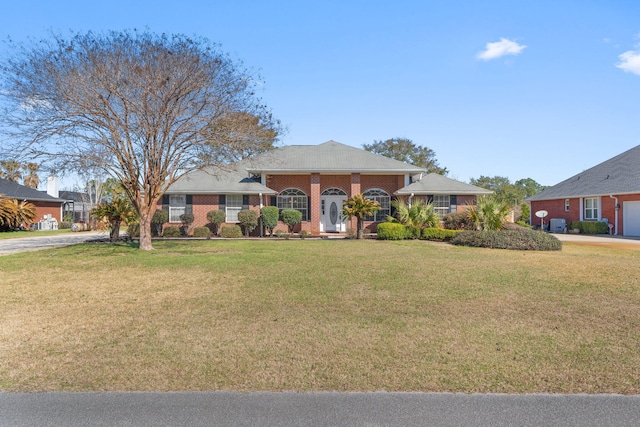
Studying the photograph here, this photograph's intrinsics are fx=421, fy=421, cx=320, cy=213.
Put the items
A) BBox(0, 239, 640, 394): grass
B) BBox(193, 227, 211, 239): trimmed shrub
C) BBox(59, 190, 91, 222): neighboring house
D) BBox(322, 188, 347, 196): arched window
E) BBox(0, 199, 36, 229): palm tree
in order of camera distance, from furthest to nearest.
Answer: BBox(59, 190, 91, 222): neighboring house
BBox(0, 199, 36, 229): palm tree
BBox(322, 188, 347, 196): arched window
BBox(193, 227, 211, 239): trimmed shrub
BBox(0, 239, 640, 394): grass

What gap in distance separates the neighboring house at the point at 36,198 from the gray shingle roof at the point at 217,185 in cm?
1622

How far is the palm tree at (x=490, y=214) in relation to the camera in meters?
19.1

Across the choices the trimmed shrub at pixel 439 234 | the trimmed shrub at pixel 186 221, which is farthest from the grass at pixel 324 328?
the trimmed shrub at pixel 186 221

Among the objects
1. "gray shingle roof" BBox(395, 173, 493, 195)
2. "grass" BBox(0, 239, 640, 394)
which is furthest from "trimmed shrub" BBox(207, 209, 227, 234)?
"grass" BBox(0, 239, 640, 394)

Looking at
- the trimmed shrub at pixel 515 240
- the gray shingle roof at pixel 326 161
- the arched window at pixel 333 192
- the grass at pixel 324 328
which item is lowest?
the grass at pixel 324 328

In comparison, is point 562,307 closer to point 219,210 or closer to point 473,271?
point 473,271

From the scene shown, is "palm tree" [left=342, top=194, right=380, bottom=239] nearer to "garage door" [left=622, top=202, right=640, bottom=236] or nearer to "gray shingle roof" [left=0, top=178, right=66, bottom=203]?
"garage door" [left=622, top=202, right=640, bottom=236]

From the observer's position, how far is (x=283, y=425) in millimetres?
3432

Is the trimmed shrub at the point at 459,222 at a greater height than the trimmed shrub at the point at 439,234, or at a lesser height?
greater

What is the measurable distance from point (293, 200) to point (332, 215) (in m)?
2.67

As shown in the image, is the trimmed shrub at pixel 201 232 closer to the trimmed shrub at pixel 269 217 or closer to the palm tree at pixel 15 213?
the trimmed shrub at pixel 269 217

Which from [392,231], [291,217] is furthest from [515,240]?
[291,217]

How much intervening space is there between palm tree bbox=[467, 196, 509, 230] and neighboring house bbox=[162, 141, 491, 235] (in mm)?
4668

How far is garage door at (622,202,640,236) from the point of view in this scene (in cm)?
2509
